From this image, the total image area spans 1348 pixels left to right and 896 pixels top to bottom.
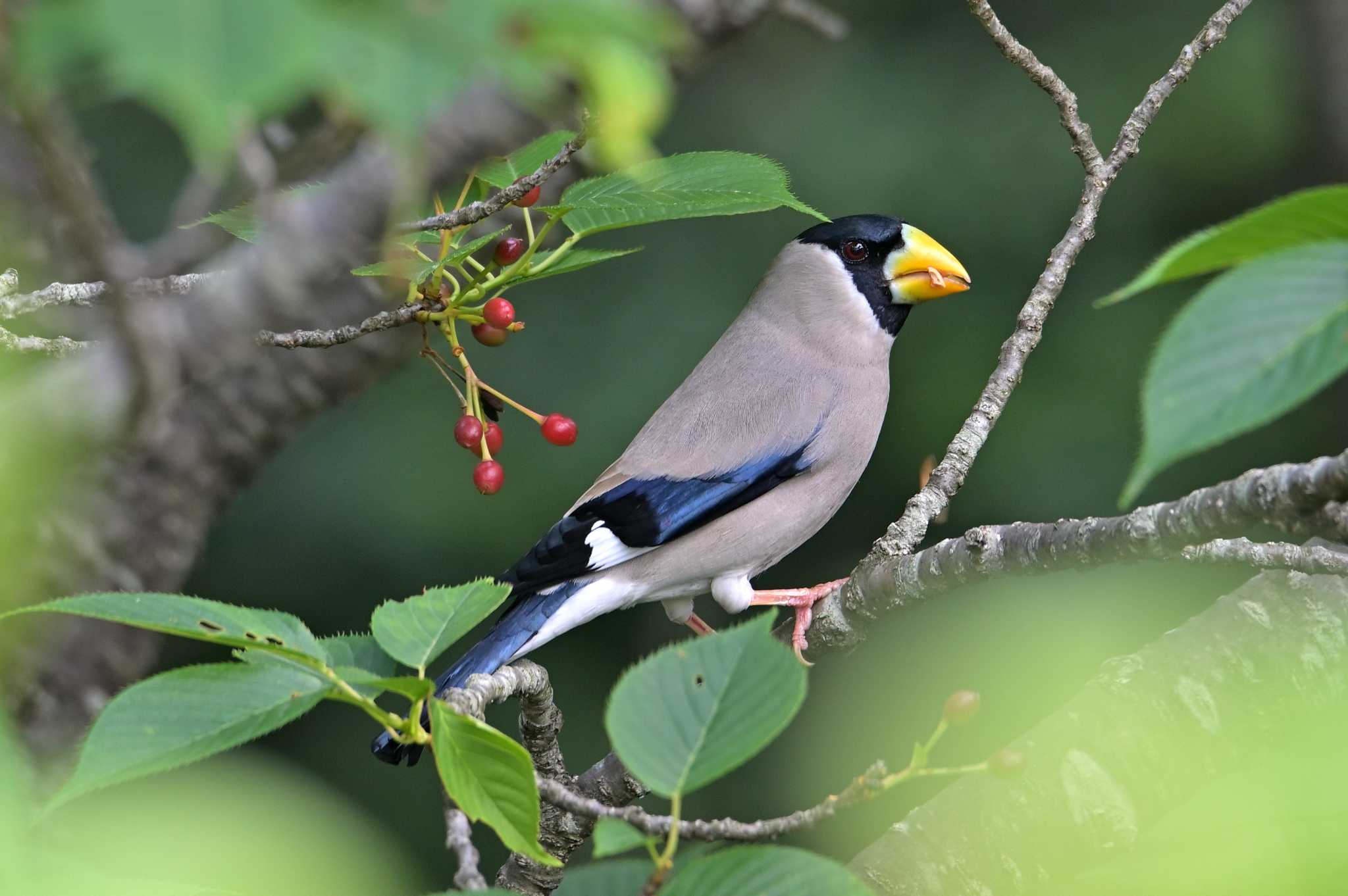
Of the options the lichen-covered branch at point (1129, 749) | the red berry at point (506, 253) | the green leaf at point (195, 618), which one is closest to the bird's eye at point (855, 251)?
the red berry at point (506, 253)

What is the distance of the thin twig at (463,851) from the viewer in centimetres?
117

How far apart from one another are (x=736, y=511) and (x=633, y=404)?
145 centimetres

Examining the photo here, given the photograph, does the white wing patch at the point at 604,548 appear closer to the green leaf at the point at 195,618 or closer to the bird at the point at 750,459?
the bird at the point at 750,459

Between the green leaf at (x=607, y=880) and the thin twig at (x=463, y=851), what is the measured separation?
0.11m

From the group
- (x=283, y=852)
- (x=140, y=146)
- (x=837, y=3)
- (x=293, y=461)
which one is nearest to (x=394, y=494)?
(x=293, y=461)

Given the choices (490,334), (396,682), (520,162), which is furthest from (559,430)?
(396,682)

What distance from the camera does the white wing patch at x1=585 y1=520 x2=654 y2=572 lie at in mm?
2885

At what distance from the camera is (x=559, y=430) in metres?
2.49

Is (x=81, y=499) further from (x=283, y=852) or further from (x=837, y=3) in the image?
(x=837, y=3)

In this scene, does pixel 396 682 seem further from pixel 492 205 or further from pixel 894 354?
pixel 894 354

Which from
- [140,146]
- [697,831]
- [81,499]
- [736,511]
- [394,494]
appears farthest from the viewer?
[140,146]

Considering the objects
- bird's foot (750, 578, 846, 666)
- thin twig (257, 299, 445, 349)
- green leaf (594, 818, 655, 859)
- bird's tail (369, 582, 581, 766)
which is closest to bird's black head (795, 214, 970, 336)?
bird's foot (750, 578, 846, 666)

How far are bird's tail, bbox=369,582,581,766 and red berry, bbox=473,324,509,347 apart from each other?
0.67 meters

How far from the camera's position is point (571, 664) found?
461cm
